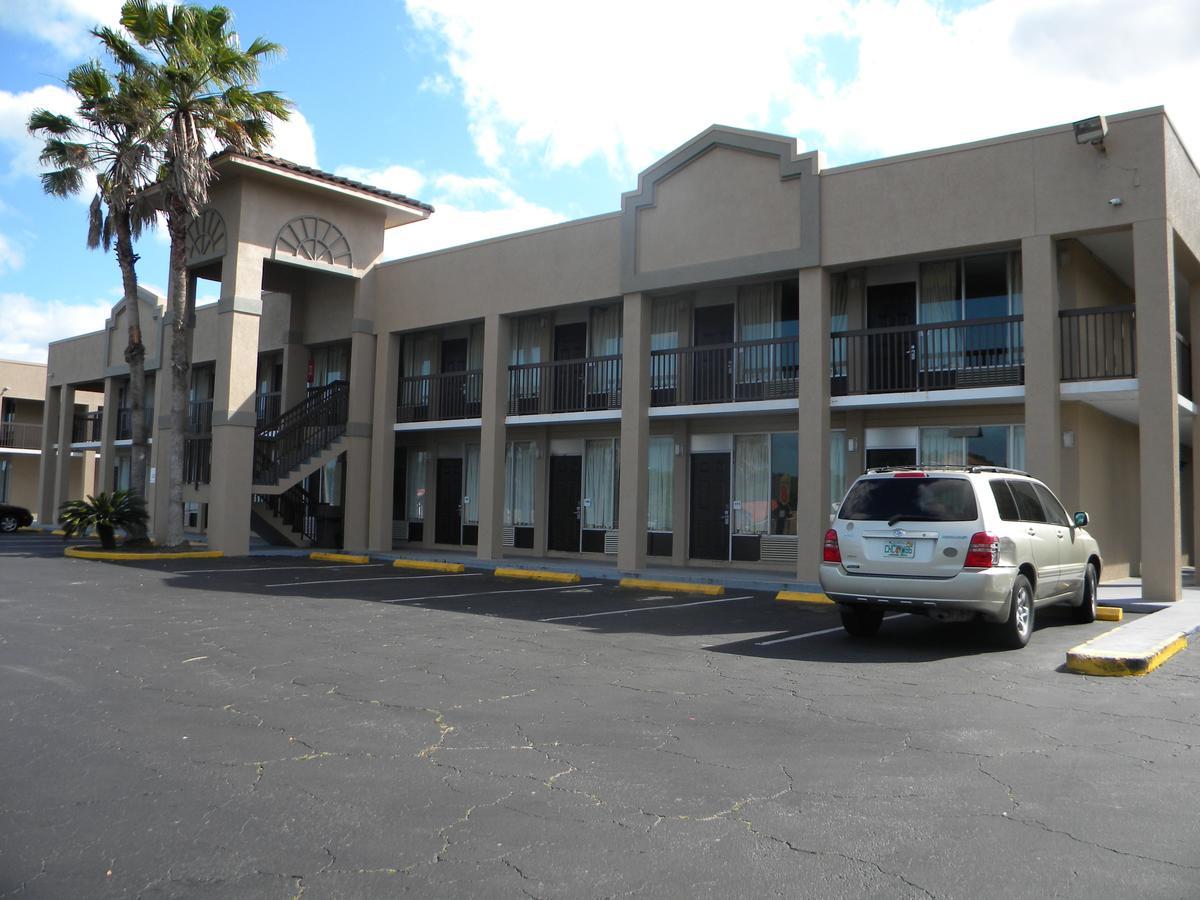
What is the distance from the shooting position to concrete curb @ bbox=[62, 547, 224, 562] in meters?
20.3

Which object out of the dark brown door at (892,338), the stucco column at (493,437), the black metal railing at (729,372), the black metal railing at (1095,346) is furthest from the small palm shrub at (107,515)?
the black metal railing at (1095,346)

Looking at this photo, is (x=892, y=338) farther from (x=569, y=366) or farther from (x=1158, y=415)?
(x=569, y=366)

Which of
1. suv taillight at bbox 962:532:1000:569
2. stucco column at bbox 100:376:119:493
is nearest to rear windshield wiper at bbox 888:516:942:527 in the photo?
suv taillight at bbox 962:532:1000:569

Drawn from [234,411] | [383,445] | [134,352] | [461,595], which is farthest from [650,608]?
[134,352]

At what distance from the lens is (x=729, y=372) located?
734 inches

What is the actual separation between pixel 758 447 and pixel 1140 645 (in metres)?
10.8

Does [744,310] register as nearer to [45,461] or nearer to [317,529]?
[317,529]

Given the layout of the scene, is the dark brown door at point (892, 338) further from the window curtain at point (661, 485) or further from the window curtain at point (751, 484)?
the window curtain at point (661, 485)

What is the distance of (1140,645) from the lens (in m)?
8.86

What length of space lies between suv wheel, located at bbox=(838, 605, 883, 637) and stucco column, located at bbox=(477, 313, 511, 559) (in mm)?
11566

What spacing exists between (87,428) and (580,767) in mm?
37213

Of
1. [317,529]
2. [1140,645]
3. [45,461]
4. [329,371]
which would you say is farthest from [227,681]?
[45,461]

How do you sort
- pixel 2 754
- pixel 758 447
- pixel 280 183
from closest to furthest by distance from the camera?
pixel 2 754 < pixel 758 447 < pixel 280 183

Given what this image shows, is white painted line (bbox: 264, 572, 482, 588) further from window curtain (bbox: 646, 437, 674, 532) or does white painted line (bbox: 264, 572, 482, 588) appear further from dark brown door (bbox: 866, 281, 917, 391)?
dark brown door (bbox: 866, 281, 917, 391)
